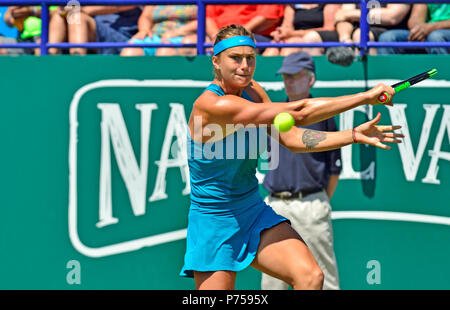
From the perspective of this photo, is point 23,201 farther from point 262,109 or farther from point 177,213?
point 262,109

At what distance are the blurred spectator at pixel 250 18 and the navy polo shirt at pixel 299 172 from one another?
125 cm

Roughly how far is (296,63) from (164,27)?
1631 mm

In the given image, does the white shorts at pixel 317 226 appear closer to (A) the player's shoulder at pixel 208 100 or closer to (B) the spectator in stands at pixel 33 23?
(A) the player's shoulder at pixel 208 100

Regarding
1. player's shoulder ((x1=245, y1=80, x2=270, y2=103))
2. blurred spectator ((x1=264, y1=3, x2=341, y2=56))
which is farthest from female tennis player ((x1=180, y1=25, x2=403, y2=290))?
blurred spectator ((x1=264, y1=3, x2=341, y2=56))

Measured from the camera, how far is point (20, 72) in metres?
5.97

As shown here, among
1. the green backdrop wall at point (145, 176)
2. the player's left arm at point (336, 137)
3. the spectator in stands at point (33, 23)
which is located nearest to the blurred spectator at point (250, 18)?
the green backdrop wall at point (145, 176)

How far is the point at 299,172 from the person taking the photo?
17.6ft

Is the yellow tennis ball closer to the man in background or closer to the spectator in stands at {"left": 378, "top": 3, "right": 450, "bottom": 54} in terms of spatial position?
the man in background

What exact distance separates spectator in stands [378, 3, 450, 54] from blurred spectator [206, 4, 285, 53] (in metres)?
1.02

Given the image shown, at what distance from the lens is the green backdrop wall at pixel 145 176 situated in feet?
18.2

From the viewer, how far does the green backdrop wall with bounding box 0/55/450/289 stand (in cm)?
554

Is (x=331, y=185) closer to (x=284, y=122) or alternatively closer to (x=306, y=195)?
(x=306, y=195)

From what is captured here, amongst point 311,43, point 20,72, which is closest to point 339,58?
point 311,43
